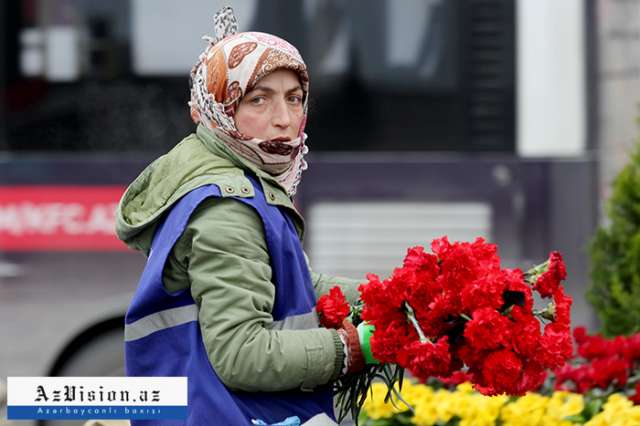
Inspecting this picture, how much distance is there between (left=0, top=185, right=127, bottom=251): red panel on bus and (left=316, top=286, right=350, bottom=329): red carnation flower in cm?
349

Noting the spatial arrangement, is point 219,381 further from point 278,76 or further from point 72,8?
point 72,8

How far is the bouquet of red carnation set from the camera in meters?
2.78

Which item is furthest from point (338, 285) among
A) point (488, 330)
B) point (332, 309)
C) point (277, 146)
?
point (488, 330)

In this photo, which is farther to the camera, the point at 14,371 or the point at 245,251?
the point at 14,371

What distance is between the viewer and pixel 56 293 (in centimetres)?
643

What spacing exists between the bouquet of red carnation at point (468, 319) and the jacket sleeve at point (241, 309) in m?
0.15

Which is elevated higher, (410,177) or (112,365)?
(410,177)

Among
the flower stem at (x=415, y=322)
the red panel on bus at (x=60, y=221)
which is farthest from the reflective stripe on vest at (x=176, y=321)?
the red panel on bus at (x=60, y=221)

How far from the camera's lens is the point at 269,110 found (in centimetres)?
296

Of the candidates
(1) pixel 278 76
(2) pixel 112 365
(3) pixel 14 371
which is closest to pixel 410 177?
(2) pixel 112 365

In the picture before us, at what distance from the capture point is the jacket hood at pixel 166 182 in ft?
9.55

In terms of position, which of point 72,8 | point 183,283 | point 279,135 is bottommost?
point 183,283

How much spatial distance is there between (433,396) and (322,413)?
148 centimetres

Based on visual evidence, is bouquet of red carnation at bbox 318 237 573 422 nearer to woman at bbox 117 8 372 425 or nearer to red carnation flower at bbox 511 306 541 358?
red carnation flower at bbox 511 306 541 358
